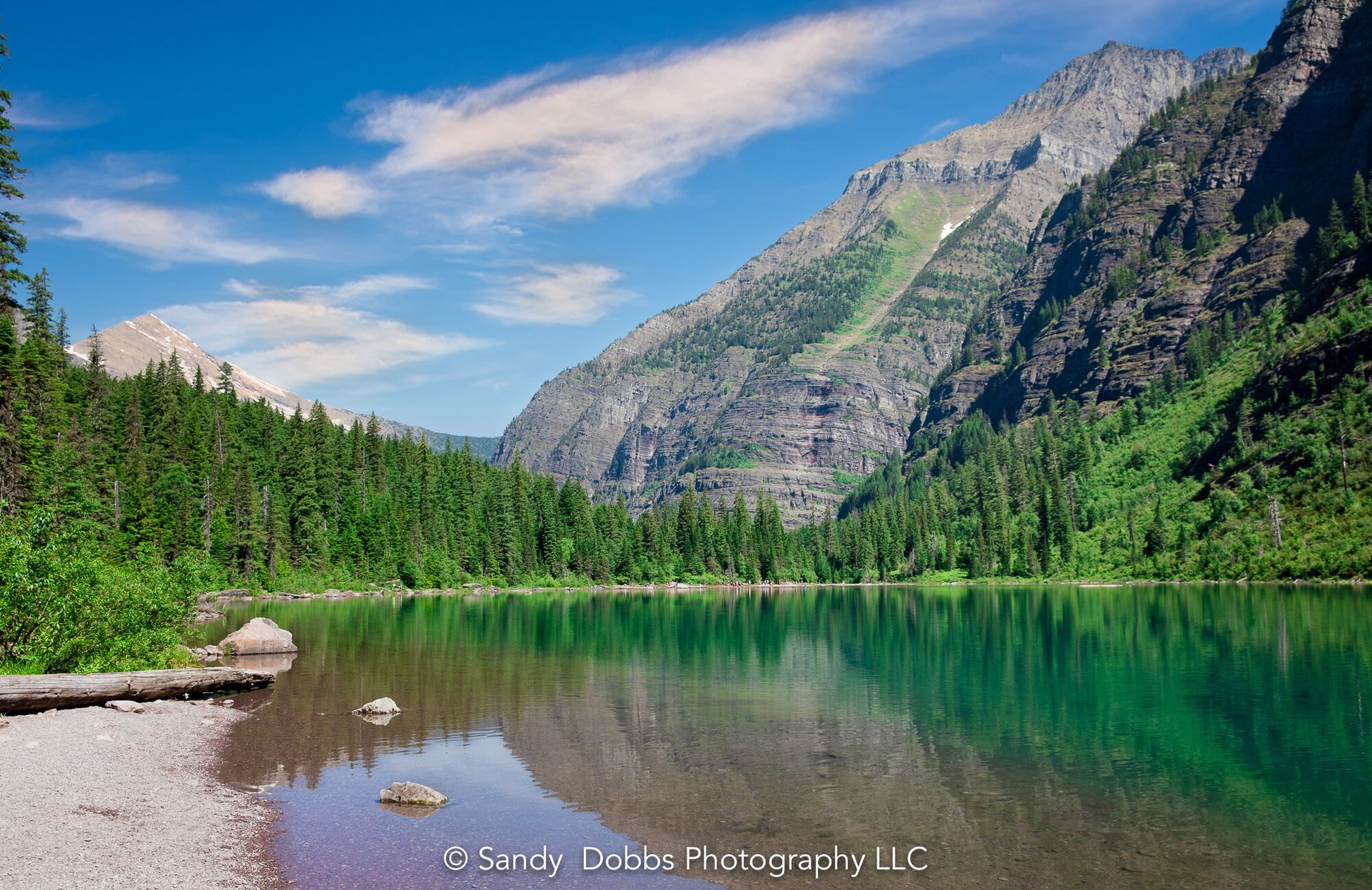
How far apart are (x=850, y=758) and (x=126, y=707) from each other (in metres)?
25.8

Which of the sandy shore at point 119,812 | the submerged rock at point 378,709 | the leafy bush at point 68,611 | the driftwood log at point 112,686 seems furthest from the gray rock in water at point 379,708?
the leafy bush at point 68,611

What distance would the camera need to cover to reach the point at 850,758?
91.9 ft

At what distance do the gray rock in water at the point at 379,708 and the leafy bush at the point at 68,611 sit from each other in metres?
10.9

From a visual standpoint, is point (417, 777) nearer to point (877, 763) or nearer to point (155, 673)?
point (877, 763)

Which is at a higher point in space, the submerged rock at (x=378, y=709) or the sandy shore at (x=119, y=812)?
the sandy shore at (x=119, y=812)

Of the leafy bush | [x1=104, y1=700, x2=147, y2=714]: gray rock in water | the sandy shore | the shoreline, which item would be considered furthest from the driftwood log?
the shoreline

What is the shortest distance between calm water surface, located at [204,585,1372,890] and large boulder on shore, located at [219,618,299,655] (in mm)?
3531

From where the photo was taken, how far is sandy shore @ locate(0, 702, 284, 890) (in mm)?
15570

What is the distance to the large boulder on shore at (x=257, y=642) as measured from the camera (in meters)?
54.4

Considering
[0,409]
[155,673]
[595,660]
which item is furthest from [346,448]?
[155,673]

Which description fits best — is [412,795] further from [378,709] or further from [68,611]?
[68,611]

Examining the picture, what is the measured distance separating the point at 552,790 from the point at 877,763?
1010 centimetres

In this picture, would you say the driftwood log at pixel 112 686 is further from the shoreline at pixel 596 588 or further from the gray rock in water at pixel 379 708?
the shoreline at pixel 596 588

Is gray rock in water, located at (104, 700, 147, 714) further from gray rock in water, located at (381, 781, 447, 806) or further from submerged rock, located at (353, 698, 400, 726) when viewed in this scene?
gray rock in water, located at (381, 781, 447, 806)
